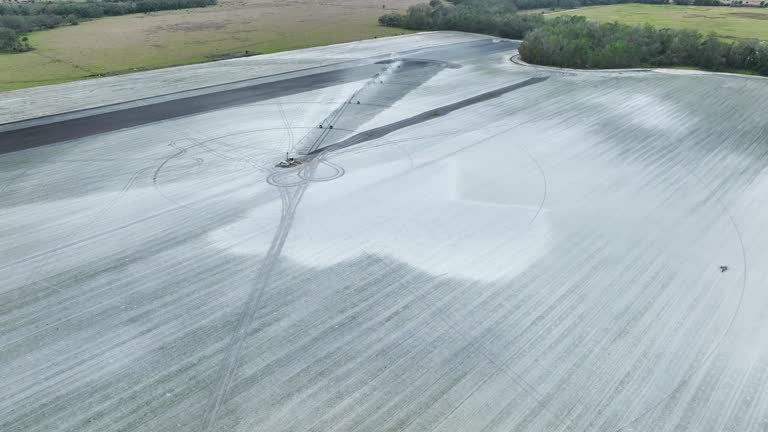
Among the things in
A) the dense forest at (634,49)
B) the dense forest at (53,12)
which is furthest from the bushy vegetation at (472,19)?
the dense forest at (53,12)

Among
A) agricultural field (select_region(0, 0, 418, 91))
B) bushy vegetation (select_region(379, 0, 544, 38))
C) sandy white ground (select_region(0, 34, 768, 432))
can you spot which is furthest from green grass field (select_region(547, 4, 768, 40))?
sandy white ground (select_region(0, 34, 768, 432))

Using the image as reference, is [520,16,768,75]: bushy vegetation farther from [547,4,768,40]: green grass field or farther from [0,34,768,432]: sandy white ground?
[0,34,768,432]: sandy white ground

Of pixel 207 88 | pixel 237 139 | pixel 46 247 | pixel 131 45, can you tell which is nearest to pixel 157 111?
pixel 207 88

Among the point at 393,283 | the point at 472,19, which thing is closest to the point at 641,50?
the point at 472,19

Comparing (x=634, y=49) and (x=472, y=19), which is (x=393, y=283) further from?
(x=472, y=19)

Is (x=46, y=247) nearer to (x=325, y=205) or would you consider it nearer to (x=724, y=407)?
(x=325, y=205)

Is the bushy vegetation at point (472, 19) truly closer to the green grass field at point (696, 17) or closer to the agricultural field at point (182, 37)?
the agricultural field at point (182, 37)
